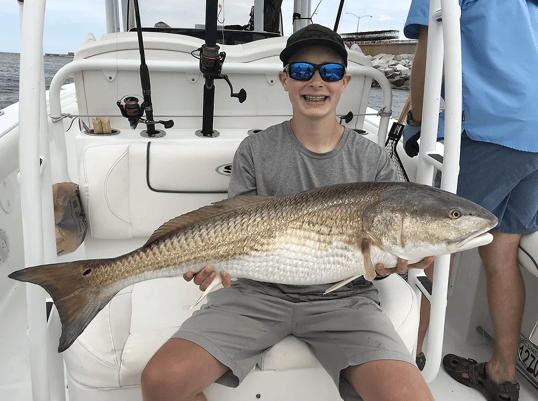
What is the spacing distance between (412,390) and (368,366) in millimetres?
151

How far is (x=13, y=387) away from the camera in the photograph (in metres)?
2.24

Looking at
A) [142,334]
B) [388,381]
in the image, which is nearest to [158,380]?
[142,334]

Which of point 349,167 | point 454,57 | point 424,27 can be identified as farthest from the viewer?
point 424,27

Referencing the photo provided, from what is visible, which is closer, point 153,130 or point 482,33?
point 482,33

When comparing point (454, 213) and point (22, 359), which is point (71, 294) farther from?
point (22, 359)

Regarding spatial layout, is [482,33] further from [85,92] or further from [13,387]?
[13,387]

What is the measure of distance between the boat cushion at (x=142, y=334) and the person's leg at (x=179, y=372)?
159 millimetres

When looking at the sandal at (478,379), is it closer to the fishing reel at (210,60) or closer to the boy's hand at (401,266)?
the boy's hand at (401,266)

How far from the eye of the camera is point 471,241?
51.5 inches

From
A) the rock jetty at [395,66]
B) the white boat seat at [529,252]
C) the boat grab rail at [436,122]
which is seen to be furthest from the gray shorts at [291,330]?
the rock jetty at [395,66]

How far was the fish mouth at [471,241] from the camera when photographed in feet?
4.24

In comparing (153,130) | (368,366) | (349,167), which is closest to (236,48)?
(153,130)

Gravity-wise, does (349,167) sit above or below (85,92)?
below

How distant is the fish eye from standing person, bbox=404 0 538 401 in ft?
2.52
